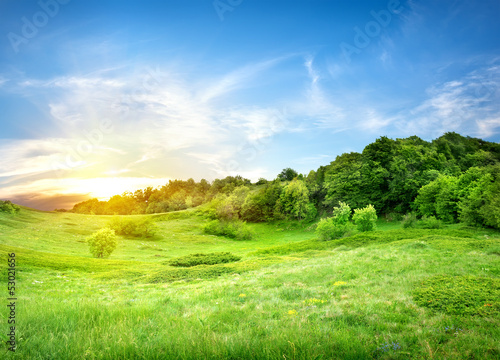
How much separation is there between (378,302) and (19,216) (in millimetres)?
50598

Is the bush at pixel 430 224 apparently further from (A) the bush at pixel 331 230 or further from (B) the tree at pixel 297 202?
(B) the tree at pixel 297 202

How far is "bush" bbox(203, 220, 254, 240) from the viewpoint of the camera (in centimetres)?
7081

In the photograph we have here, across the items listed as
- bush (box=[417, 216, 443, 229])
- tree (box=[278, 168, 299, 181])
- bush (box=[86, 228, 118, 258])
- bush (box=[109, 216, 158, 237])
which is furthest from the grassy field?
tree (box=[278, 168, 299, 181])

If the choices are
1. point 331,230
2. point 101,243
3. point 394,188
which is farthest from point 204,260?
point 394,188

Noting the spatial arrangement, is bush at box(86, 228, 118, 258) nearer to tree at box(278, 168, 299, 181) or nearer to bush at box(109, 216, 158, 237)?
bush at box(109, 216, 158, 237)

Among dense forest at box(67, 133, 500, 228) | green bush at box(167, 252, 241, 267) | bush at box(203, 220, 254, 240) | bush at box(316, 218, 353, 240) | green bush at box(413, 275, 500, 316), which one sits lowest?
bush at box(203, 220, 254, 240)

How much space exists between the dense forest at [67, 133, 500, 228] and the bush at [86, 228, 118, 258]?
46.8 metres

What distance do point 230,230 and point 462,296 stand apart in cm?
6589

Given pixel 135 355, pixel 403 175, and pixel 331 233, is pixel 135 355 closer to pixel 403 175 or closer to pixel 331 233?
pixel 331 233

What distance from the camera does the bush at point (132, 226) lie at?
5841 cm

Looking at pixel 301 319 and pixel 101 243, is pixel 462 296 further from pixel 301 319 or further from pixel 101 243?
pixel 101 243

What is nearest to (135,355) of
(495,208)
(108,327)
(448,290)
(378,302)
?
(108,327)

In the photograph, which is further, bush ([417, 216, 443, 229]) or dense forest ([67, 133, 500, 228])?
dense forest ([67, 133, 500, 228])

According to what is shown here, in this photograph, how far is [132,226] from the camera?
192ft
